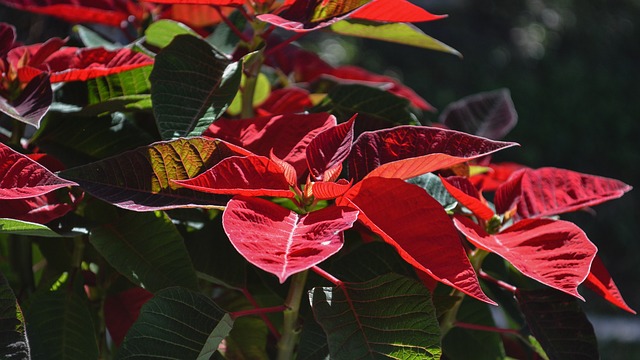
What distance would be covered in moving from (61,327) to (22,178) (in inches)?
5.3

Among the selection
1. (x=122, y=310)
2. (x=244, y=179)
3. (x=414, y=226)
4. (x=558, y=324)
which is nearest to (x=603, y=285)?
(x=558, y=324)

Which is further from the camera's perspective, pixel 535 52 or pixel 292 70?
pixel 535 52

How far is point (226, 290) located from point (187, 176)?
211 mm

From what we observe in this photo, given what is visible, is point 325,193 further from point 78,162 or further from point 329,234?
point 78,162

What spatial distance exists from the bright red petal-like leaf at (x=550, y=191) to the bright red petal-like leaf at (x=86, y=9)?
1.45 feet

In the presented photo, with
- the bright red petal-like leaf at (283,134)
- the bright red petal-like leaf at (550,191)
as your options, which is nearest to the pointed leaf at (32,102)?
the bright red petal-like leaf at (283,134)

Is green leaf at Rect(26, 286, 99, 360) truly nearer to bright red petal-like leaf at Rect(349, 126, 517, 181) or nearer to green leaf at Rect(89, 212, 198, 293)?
green leaf at Rect(89, 212, 198, 293)

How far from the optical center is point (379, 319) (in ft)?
1.82

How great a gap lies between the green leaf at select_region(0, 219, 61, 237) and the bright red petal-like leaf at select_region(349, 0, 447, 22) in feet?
0.90

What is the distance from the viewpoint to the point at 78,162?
668mm

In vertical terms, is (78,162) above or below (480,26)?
above

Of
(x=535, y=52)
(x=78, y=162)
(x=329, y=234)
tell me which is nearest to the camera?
(x=329, y=234)

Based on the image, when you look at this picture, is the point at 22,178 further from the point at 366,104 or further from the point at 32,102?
the point at 366,104

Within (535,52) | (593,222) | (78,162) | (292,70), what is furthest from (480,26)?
(78,162)
